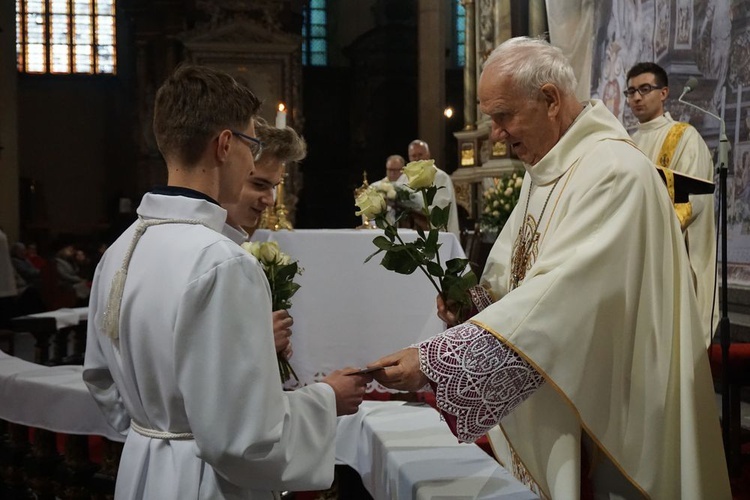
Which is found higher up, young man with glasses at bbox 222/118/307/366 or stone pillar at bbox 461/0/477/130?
stone pillar at bbox 461/0/477/130

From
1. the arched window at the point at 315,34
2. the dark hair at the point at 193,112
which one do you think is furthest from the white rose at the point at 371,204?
the arched window at the point at 315,34

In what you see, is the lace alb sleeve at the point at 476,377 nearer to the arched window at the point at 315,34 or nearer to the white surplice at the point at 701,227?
the white surplice at the point at 701,227

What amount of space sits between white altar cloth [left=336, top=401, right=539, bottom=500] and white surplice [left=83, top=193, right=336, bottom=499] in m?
0.57

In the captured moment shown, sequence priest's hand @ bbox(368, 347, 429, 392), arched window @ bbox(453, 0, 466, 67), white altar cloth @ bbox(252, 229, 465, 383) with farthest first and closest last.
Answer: arched window @ bbox(453, 0, 466, 67), white altar cloth @ bbox(252, 229, 465, 383), priest's hand @ bbox(368, 347, 429, 392)

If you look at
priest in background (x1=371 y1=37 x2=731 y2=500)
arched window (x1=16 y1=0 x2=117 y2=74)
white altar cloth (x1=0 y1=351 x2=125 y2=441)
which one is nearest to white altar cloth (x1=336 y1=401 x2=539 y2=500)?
priest in background (x1=371 y1=37 x2=731 y2=500)

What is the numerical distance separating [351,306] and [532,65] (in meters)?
2.38

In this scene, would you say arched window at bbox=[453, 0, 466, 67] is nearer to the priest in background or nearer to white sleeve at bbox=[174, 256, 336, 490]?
the priest in background

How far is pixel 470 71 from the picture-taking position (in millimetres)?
12695

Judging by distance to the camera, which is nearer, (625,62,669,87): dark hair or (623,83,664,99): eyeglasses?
(625,62,669,87): dark hair

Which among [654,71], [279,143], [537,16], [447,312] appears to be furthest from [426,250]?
[537,16]

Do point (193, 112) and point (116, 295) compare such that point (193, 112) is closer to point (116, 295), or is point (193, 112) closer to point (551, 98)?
point (116, 295)

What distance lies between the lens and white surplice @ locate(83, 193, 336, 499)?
1.61 m

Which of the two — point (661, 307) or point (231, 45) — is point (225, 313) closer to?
point (661, 307)

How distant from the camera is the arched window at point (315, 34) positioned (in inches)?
933
